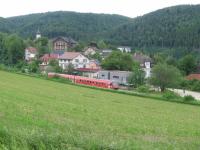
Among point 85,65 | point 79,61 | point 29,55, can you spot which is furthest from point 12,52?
point 85,65

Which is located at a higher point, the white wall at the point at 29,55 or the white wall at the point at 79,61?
the white wall at the point at 29,55

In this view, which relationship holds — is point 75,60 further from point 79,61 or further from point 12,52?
point 12,52

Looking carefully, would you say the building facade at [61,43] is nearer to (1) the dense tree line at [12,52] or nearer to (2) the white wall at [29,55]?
(2) the white wall at [29,55]

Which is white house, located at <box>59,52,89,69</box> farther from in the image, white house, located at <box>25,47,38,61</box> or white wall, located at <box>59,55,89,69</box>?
white house, located at <box>25,47,38,61</box>

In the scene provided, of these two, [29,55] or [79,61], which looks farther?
[29,55]

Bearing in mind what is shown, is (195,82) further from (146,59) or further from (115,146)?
(115,146)

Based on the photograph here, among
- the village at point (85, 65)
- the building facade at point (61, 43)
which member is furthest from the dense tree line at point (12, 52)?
the building facade at point (61, 43)

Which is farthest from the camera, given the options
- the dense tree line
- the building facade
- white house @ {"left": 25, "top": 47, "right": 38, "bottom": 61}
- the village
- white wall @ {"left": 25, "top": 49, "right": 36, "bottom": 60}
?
the building facade

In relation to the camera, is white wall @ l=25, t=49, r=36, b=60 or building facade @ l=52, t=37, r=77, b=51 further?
building facade @ l=52, t=37, r=77, b=51

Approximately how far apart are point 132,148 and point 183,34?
181 m

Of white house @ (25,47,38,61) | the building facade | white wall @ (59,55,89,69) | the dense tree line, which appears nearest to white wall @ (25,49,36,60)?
white house @ (25,47,38,61)

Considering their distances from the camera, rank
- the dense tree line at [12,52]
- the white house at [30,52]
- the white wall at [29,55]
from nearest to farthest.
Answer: the dense tree line at [12,52]
the white wall at [29,55]
the white house at [30,52]

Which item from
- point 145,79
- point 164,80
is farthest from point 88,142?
point 145,79

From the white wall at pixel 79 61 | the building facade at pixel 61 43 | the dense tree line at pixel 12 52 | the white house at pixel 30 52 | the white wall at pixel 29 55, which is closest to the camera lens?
the white wall at pixel 79 61
